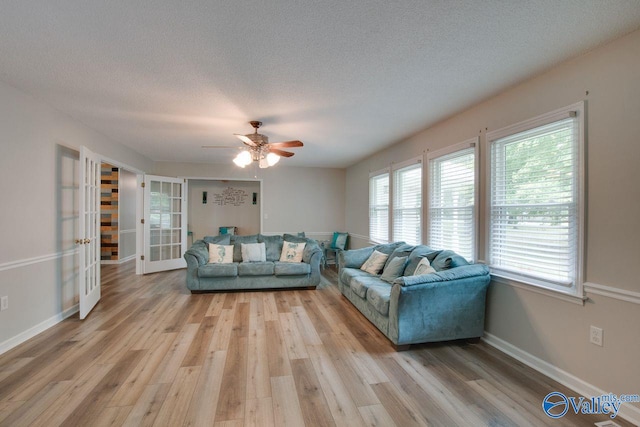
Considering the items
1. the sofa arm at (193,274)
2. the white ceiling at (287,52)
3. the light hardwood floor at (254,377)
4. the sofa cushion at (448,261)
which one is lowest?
the light hardwood floor at (254,377)

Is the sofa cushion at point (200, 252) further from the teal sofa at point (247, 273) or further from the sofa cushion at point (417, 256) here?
the sofa cushion at point (417, 256)

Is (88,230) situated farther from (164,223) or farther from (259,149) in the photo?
(164,223)

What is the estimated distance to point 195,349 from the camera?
2648mm

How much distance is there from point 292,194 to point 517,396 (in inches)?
227

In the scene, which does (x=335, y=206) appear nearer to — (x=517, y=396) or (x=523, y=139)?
(x=523, y=139)

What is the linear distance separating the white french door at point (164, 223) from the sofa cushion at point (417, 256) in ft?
16.6

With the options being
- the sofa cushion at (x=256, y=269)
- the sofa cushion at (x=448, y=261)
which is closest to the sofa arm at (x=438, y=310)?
the sofa cushion at (x=448, y=261)

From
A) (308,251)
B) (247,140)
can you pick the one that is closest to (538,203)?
(247,140)

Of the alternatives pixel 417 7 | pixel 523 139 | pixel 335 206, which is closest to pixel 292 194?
pixel 335 206

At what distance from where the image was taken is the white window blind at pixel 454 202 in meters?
3.15

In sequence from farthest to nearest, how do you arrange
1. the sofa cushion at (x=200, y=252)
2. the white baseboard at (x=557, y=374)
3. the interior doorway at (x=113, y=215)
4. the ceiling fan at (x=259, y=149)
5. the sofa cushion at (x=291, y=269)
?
the interior doorway at (x=113, y=215), the sofa cushion at (x=291, y=269), the sofa cushion at (x=200, y=252), the ceiling fan at (x=259, y=149), the white baseboard at (x=557, y=374)

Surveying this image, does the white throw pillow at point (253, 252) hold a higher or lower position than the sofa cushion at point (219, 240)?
lower

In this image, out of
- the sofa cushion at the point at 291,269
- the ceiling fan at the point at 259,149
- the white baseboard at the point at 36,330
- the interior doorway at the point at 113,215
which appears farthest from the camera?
the interior doorway at the point at 113,215

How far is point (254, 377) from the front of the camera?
2.21 meters
